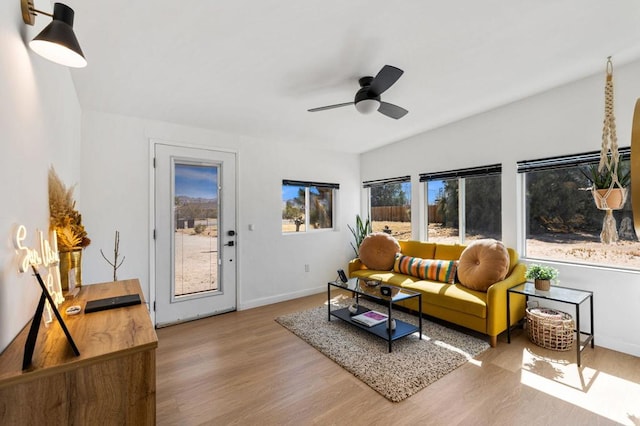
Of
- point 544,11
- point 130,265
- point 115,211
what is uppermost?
point 544,11

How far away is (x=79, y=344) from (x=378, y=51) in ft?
8.24

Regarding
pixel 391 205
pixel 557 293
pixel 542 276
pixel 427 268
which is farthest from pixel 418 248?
pixel 557 293

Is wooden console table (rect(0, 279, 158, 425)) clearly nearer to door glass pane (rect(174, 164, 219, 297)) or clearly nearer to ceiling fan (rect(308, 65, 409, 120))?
ceiling fan (rect(308, 65, 409, 120))

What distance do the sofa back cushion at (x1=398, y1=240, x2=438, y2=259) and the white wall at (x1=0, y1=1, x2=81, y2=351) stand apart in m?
3.85

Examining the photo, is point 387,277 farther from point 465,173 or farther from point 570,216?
point 570,216

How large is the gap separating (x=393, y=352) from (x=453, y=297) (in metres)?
0.92

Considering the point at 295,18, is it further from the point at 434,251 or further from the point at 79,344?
the point at 434,251

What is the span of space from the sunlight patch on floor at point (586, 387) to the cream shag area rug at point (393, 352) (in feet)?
1.50

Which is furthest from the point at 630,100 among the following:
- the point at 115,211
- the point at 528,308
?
the point at 115,211

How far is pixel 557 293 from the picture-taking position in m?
2.76

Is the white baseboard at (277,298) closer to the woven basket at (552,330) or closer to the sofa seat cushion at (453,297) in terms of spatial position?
the sofa seat cushion at (453,297)

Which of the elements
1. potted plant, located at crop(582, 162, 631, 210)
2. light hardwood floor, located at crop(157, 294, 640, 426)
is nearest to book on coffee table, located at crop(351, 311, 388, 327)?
light hardwood floor, located at crop(157, 294, 640, 426)

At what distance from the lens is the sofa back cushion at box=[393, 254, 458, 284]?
353 cm

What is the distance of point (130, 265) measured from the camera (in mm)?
3191
